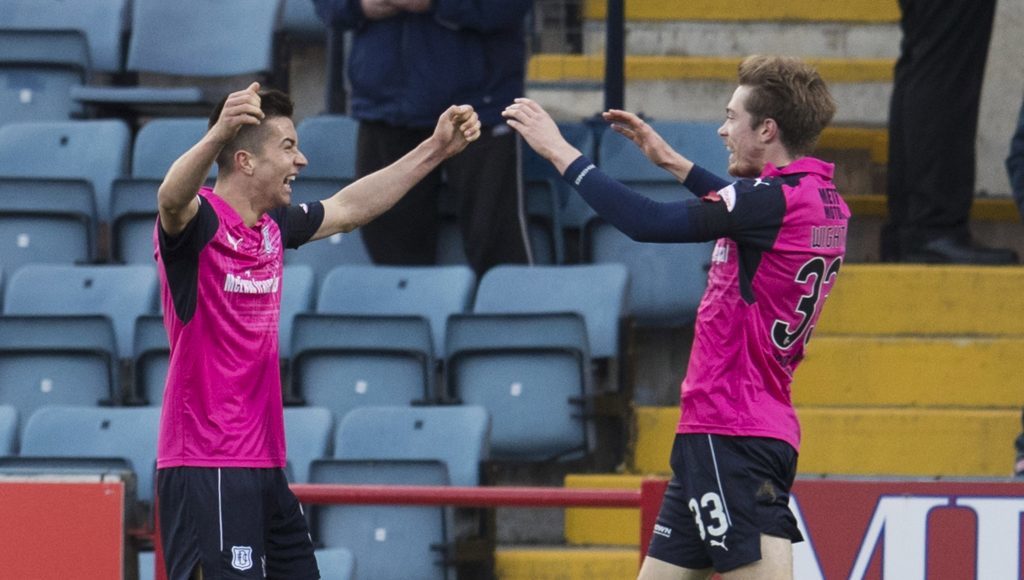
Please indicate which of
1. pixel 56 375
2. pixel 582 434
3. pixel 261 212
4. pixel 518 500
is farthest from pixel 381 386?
pixel 261 212

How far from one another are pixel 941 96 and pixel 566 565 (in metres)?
2.63

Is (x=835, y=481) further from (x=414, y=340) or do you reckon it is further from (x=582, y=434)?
(x=414, y=340)

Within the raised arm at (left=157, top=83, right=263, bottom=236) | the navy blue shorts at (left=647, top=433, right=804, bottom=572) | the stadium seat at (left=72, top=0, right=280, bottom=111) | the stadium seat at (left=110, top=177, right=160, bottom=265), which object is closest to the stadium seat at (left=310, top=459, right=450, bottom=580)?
the navy blue shorts at (left=647, top=433, right=804, bottom=572)

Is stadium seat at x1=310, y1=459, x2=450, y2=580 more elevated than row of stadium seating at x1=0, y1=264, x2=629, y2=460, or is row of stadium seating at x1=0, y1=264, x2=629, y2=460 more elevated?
row of stadium seating at x1=0, y1=264, x2=629, y2=460

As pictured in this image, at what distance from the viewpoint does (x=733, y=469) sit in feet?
14.7

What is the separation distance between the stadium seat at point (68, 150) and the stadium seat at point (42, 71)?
654 millimetres

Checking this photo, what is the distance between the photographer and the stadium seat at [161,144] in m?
8.73

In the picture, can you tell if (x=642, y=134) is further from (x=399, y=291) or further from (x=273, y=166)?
(x=399, y=291)

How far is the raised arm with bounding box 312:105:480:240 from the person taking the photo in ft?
16.6

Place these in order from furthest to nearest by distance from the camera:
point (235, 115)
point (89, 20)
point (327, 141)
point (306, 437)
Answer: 1. point (89, 20)
2. point (327, 141)
3. point (306, 437)
4. point (235, 115)

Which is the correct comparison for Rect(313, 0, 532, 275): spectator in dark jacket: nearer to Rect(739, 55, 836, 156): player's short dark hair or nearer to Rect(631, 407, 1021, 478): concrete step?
Rect(631, 407, 1021, 478): concrete step

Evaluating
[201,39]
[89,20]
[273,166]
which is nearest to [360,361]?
[273,166]

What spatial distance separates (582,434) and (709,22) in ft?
12.3

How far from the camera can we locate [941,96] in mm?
7594
